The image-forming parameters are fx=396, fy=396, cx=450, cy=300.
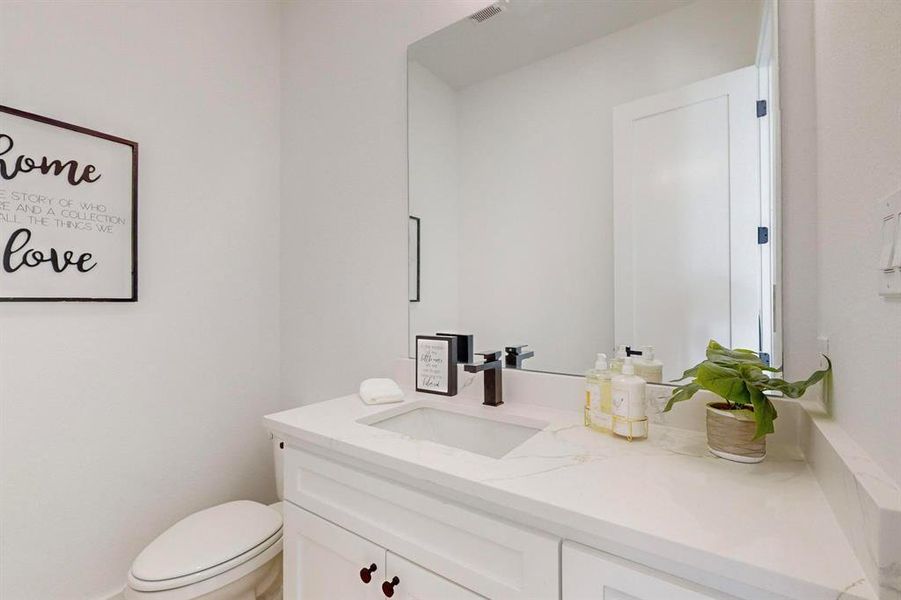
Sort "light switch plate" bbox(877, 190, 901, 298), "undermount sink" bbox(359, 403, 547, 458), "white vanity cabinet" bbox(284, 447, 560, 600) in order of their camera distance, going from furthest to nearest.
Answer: "undermount sink" bbox(359, 403, 547, 458) < "white vanity cabinet" bbox(284, 447, 560, 600) < "light switch plate" bbox(877, 190, 901, 298)

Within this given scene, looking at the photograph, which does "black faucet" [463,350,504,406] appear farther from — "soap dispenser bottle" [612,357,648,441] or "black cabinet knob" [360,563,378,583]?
"black cabinet knob" [360,563,378,583]

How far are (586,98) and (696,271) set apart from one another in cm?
57

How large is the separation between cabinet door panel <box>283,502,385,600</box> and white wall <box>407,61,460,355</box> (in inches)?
24.6

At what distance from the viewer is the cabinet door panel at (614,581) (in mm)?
509

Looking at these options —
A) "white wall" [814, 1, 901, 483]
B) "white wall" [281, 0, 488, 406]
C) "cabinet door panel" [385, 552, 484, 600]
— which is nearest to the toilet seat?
"white wall" [281, 0, 488, 406]

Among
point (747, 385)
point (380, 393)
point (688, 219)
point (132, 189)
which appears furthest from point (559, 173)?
Answer: point (132, 189)

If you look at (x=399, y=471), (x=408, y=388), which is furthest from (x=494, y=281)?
(x=399, y=471)

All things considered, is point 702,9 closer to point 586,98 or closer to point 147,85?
point 586,98

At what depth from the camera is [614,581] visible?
55cm

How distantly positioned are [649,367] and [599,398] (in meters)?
0.18

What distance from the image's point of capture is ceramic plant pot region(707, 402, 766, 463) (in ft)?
2.39

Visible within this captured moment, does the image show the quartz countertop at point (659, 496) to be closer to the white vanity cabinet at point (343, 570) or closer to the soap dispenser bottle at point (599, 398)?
the soap dispenser bottle at point (599, 398)

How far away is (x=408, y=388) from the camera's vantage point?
139 centimetres

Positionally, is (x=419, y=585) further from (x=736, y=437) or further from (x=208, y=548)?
(x=208, y=548)
